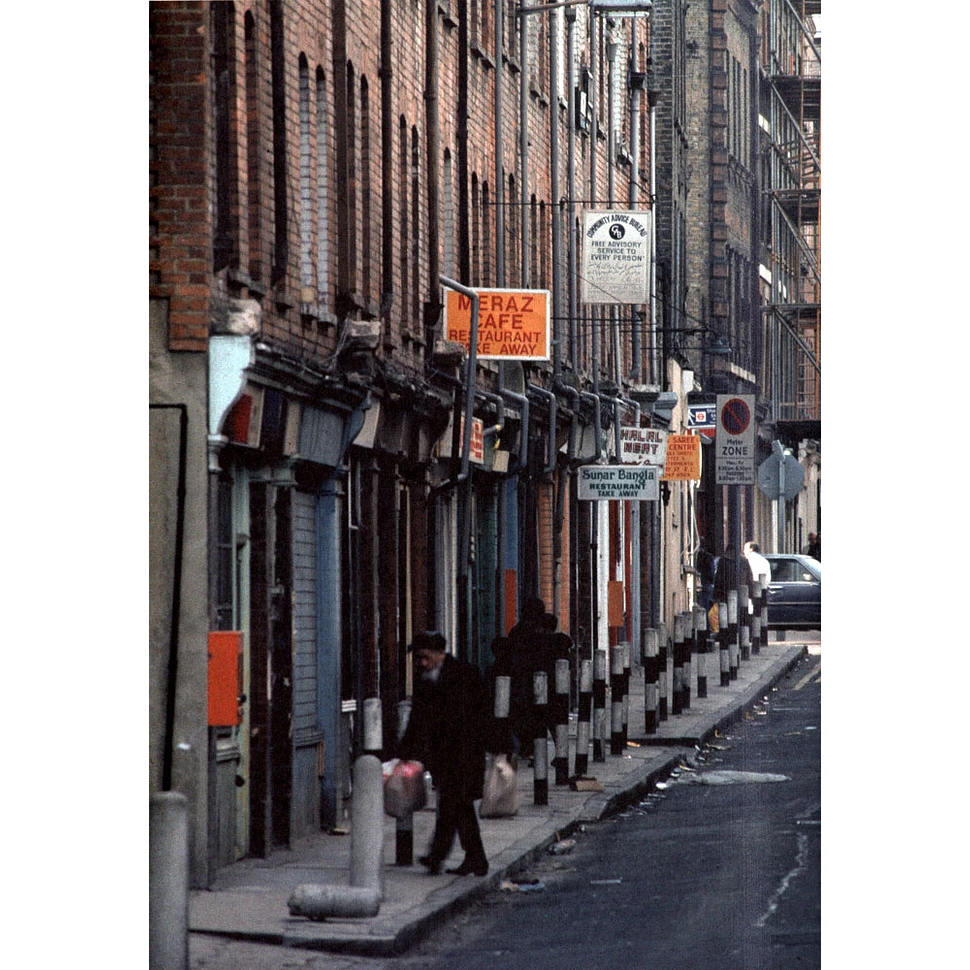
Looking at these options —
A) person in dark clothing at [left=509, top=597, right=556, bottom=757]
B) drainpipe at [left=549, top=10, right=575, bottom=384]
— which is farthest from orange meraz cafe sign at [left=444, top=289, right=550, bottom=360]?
person in dark clothing at [left=509, top=597, right=556, bottom=757]

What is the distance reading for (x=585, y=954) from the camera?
440 inches

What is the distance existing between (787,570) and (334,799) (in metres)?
2.09

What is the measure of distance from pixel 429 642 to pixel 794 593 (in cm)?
151

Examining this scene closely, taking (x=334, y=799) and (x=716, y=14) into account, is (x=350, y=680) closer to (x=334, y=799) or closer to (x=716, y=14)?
(x=334, y=799)

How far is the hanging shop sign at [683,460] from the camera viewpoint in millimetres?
12062

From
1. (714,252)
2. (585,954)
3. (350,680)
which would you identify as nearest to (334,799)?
(350,680)

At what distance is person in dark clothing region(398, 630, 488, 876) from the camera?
37.7 feet

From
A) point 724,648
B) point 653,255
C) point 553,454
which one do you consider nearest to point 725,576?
point 724,648

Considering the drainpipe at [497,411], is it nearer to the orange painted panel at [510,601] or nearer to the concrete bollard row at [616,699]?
the orange painted panel at [510,601]

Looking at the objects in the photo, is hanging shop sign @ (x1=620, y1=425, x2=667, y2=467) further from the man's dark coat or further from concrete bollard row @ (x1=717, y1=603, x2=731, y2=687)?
the man's dark coat

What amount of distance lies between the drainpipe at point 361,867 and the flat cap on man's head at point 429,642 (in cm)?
50

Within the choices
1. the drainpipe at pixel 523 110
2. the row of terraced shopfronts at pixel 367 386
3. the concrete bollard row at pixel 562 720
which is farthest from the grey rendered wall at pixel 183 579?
the drainpipe at pixel 523 110

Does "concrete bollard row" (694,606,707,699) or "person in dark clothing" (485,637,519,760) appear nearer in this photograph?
"person in dark clothing" (485,637,519,760)
